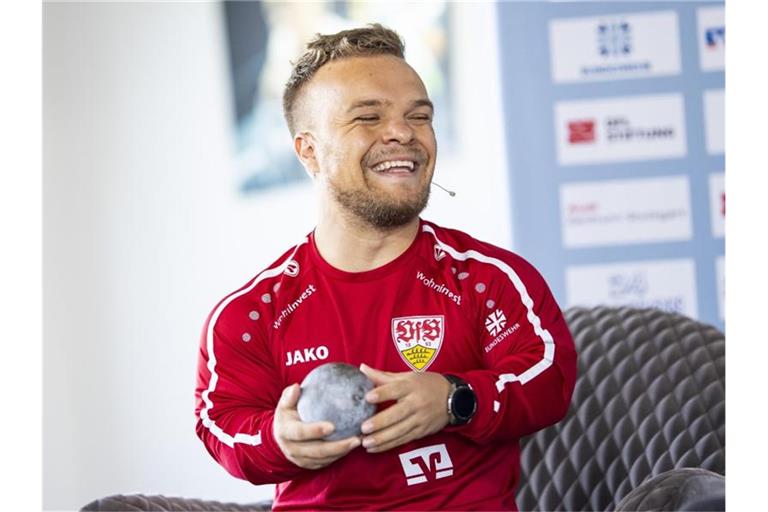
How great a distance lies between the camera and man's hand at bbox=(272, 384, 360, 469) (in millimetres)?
1607

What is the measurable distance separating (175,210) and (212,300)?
462 millimetres

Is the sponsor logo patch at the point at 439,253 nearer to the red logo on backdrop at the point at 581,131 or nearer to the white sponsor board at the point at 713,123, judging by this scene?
the red logo on backdrop at the point at 581,131

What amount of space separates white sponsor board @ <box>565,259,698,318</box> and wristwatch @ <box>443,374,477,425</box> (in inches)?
86.8

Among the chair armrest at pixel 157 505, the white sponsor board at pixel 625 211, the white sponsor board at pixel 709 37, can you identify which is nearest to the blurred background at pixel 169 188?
the white sponsor board at pixel 625 211

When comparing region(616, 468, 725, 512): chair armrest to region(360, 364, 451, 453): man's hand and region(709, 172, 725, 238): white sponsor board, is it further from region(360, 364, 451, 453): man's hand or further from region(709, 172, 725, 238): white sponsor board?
region(709, 172, 725, 238): white sponsor board

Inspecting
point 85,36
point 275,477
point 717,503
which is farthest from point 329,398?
point 85,36

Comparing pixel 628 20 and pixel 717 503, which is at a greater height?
pixel 628 20

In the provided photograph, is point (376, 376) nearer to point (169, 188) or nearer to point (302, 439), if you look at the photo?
point (302, 439)

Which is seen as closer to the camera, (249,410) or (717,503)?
(717,503)

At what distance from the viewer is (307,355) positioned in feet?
6.29

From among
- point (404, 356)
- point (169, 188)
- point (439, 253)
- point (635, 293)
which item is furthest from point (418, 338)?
point (169, 188)

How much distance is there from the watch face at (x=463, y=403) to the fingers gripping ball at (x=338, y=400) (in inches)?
6.0
